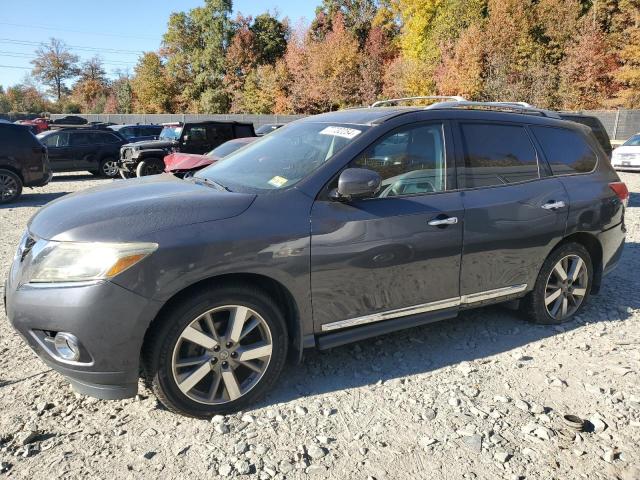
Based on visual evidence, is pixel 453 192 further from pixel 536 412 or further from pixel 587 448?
pixel 587 448

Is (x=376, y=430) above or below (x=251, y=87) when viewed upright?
below

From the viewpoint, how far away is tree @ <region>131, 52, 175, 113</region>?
198ft

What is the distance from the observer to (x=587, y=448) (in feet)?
9.27

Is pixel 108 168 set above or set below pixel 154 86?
below

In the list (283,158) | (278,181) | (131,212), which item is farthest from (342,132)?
(131,212)

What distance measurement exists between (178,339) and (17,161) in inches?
404

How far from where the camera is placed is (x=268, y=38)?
57.1 m

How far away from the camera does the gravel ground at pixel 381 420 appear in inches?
104

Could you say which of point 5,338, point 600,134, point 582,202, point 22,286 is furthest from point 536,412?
point 600,134

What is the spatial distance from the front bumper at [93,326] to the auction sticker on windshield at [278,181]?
1.09 meters

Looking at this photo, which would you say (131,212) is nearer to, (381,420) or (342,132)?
(342,132)

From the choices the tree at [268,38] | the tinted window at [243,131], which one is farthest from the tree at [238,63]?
the tinted window at [243,131]

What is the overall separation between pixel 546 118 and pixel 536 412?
2617mm

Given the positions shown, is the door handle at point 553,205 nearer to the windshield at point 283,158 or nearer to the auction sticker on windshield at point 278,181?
the windshield at point 283,158
